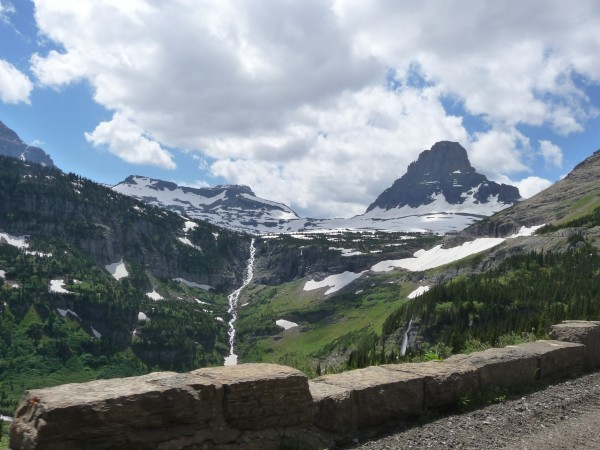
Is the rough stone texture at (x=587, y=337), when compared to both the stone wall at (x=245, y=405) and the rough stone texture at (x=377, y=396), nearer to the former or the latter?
the stone wall at (x=245, y=405)

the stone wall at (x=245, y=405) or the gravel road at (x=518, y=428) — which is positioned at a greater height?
the stone wall at (x=245, y=405)

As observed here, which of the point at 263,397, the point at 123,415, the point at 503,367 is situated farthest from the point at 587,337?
the point at 123,415

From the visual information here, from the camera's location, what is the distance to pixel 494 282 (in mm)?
149500

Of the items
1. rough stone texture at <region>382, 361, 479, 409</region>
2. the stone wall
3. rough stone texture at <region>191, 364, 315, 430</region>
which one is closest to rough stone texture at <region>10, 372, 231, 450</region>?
the stone wall

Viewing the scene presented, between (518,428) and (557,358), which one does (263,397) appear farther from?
(557,358)

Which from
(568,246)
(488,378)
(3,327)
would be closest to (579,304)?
(568,246)

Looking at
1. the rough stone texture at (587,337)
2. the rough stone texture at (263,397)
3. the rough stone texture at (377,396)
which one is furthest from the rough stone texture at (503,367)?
the rough stone texture at (263,397)

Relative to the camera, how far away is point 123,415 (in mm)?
7652

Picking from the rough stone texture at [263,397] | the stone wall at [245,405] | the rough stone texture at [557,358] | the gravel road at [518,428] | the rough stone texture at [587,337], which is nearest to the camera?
the stone wall at [245,405]

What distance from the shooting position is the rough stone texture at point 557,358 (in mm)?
14211

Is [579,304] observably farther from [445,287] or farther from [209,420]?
[209,420]

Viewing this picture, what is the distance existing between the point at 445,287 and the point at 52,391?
154345mm

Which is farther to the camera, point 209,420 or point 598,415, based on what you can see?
point 598,415

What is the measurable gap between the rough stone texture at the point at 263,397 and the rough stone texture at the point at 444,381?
348 centimetres
